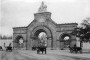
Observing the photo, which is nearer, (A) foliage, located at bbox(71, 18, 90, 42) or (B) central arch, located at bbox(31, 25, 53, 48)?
(A) foliage, located at bbox(71, 18, 90, 42)

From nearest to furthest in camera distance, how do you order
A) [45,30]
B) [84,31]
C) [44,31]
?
[84,31], [45,30], [44,31]

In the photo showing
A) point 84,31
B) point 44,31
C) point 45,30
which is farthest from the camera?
point 44,31

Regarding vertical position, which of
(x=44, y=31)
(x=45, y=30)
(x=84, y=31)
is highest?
(x=45, y=30)

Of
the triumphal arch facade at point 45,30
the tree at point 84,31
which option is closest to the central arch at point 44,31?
the triumphal arch facade at point 45,30

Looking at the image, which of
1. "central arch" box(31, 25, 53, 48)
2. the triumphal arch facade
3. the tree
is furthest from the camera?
"central arch" box(31, 25, 53, 48)

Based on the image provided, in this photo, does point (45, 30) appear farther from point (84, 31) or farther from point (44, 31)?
point (84, 31)

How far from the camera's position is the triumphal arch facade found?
48969 millimetres

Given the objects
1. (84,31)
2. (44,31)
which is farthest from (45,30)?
(84,31)

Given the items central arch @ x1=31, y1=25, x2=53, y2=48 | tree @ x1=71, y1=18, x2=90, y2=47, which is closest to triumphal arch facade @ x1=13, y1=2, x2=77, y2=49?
central arch @ x1=31, y1=25, x2=53, y2=48

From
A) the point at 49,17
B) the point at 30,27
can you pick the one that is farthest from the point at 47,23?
the point at 30,27

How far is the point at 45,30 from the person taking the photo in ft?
169

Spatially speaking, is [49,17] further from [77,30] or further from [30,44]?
[77,30]

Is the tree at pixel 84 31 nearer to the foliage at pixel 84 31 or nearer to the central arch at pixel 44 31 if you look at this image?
the foliage at pixel 84 31

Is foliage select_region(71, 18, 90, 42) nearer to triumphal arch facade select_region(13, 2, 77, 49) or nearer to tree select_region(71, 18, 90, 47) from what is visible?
tree select_region(71, 18, 90, 47)
